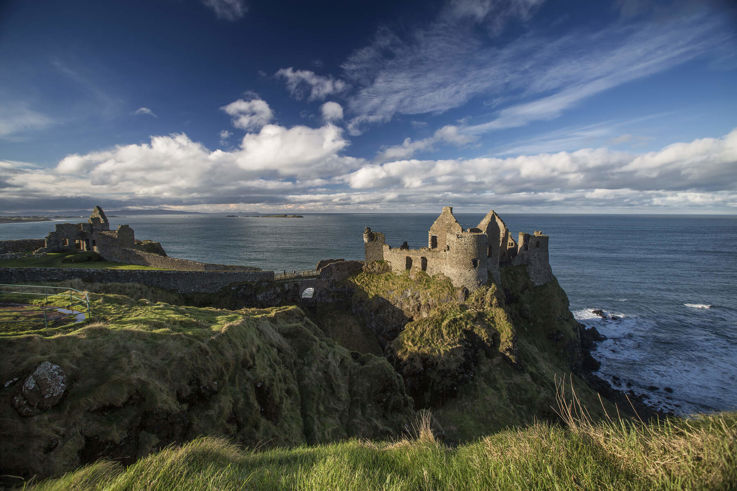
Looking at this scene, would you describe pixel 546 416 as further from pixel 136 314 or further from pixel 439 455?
pixel 136 314

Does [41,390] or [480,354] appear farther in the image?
[480,354]

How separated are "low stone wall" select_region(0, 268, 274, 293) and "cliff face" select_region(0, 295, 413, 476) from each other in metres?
14.0

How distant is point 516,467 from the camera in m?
4.62

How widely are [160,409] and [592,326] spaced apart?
59.1 meters

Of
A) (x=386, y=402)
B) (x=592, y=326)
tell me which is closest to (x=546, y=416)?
(x=386, y=402)

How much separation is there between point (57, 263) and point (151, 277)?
38.5ft

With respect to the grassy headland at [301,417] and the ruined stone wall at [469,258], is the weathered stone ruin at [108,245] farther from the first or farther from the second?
the ruined stone wall at [469,258]

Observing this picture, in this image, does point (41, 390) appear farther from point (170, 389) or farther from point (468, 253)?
point (468, 253)

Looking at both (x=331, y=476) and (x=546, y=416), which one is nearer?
(x=331, y=476)

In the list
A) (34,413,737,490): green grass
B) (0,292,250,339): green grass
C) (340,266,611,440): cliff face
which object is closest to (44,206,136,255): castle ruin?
(0,292,250,339): green grass

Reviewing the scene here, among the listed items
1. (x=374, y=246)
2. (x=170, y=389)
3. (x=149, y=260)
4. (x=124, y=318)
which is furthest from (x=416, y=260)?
(x=149, y=260)

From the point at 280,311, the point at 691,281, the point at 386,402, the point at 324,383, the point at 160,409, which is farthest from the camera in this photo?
the point at 691,281

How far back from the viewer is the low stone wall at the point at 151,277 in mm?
23188

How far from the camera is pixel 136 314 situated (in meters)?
12.7
